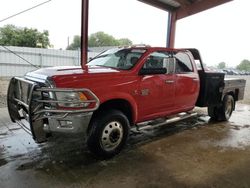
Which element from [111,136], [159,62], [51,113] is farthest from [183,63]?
[51,113]

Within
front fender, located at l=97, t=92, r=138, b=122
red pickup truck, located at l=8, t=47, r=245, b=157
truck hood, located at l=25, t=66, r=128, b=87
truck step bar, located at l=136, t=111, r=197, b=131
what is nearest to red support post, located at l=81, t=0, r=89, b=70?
red pickup truck, located at l=8, t=47, r=245, b=157

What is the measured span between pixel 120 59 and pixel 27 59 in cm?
782

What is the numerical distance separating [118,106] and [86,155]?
943 millimetres

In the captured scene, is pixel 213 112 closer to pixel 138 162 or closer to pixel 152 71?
pixel 152 71

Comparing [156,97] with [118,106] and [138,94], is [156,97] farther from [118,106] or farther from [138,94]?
[118,106]

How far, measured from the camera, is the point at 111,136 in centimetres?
390

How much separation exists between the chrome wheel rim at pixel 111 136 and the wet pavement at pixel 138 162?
0.22 meters

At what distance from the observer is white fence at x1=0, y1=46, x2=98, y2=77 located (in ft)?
35.9

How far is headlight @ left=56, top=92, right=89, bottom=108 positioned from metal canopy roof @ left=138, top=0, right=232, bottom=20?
24.2 feet

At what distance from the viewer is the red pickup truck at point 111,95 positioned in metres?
3.43

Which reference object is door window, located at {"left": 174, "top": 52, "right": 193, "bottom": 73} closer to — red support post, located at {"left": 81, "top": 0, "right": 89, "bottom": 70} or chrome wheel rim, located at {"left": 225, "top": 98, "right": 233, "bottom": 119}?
chrome wheel rim, located at {"left": 225, "top": 98, "right": 233, "bottom": 119}

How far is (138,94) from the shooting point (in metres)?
4.25

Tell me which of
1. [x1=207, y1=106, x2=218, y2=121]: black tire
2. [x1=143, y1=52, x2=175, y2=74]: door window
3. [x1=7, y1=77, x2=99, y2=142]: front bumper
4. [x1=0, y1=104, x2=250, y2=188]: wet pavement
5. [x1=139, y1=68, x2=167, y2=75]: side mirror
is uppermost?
[x1=143, y1=52, x2=175, y2=74]: door window

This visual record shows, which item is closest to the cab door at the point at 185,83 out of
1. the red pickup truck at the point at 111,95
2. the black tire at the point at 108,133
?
the red pickup truck at the point at 111,95
